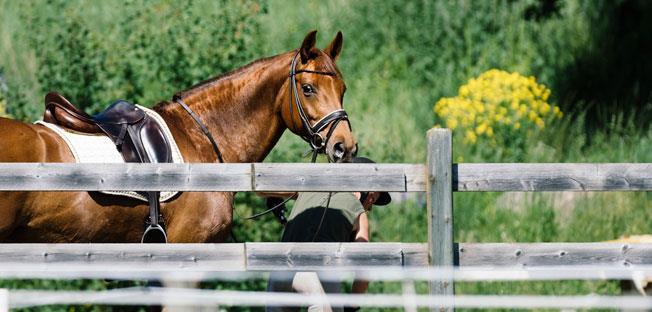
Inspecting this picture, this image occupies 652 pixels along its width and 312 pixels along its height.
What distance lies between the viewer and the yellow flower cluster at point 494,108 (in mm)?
9695

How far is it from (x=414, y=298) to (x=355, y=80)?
19.5ft

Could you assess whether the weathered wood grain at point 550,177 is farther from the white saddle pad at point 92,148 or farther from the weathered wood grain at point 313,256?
the white saddle pad at point 92,148

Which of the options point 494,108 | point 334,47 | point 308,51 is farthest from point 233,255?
point 494,108

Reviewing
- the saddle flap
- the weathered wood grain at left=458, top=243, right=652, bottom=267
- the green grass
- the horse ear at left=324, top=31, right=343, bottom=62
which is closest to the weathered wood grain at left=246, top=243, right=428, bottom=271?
the weathered wood grain at left=458, top=243, right=652, bottom=267

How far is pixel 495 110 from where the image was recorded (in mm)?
9766

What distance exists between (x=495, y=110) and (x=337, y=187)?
5.00m

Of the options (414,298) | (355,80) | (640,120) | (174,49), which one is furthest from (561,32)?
(414,298)

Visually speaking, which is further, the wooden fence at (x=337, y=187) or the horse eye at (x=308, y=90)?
the horse eye at (x=308, y=90)

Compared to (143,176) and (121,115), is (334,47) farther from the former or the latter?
(143,176)

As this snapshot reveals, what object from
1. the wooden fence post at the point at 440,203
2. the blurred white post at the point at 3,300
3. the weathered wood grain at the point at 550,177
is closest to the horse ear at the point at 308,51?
the wooden fence post at the point at 440,203

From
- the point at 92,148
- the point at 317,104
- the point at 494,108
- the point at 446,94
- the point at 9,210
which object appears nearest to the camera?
the point at 9,210

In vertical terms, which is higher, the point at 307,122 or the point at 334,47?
the point at 334,47

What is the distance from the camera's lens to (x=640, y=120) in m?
10.9

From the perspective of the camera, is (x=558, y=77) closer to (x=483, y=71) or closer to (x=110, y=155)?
(x=483, y=71)
